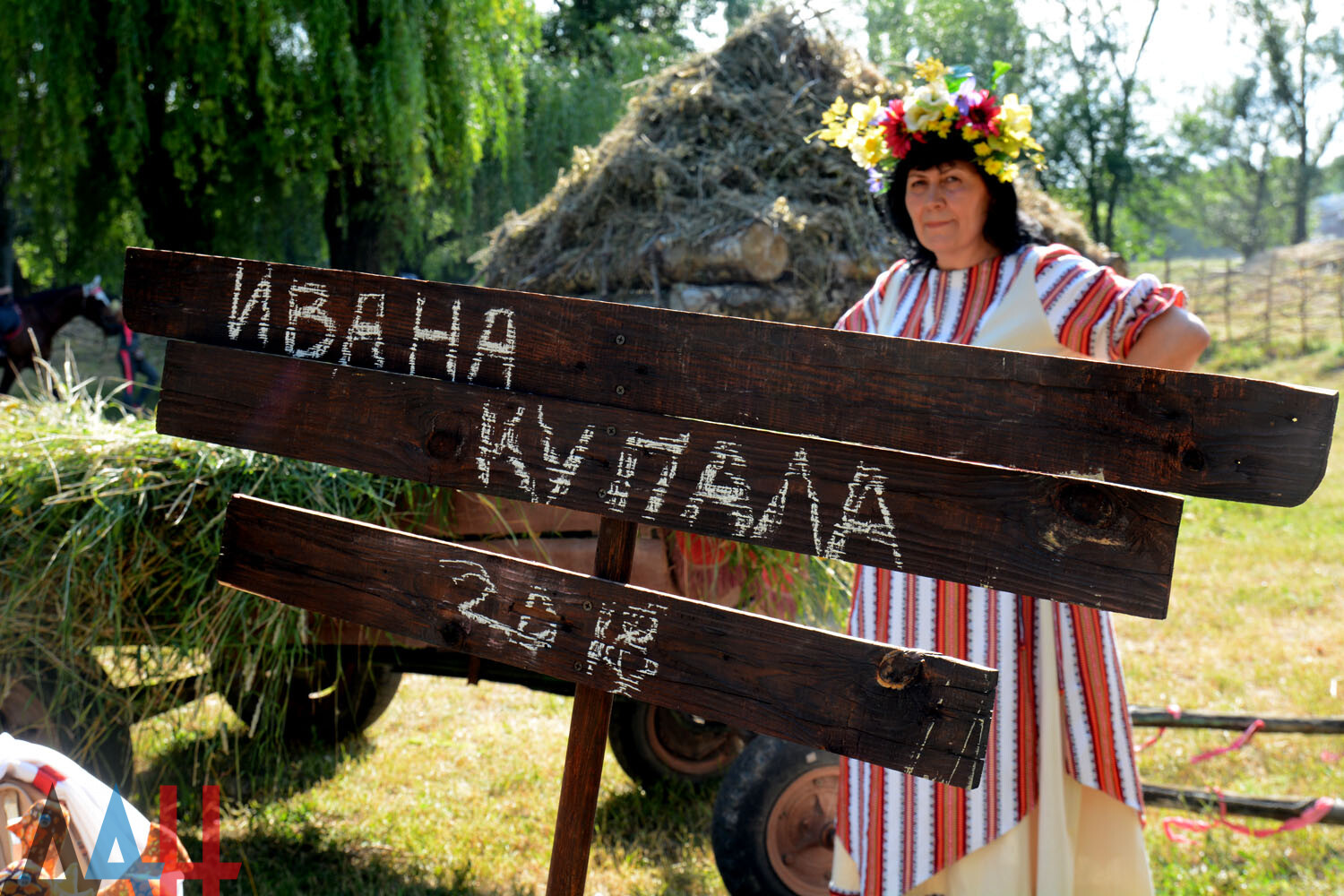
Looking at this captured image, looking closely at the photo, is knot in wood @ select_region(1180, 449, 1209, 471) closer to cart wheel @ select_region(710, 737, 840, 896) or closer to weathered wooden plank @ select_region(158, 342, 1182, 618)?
weathered wooden plank @ select_region(158, 342, 1182, 618)

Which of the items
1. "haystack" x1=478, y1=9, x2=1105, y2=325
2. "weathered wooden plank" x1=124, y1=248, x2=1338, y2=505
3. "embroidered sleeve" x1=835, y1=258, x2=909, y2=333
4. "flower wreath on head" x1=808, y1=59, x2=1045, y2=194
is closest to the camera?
"weathered wooden plank" x1=124, y1=248, x2=1338, y2=505

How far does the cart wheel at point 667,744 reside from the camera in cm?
315

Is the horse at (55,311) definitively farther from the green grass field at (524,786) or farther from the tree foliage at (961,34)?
the tree foliage at (961,34)

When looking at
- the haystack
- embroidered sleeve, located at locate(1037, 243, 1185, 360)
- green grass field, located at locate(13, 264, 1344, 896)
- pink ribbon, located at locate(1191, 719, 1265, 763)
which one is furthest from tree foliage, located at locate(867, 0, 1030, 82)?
embroidered sleeve, located at locate(1037, 243, 1185, 360)

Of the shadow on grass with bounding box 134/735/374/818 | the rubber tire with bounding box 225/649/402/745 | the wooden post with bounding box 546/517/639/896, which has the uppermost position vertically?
the wooden post with bounding box 546/517/639/896

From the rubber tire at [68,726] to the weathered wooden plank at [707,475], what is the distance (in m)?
1.24

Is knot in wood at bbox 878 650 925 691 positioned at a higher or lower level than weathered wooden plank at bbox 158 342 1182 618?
lower

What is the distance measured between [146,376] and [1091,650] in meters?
12.8

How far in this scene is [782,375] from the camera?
1.30 metres

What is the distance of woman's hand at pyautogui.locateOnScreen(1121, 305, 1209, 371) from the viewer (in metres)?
1.77

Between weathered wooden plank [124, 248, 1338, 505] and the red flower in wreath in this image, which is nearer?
weathered wooden plank [124, 248, 1338, 505]

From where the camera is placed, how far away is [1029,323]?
75.8 inches

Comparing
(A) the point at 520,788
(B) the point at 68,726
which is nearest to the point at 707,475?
(B) the point at 68,726

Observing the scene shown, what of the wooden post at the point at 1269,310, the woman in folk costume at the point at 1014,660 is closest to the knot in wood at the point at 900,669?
the woman in folk costume at the point at 1014,660
